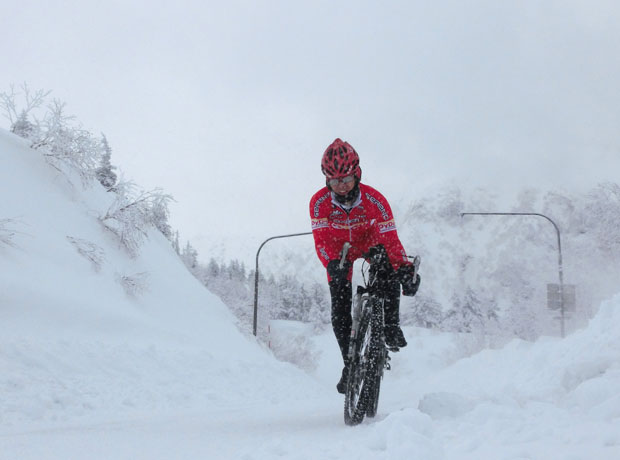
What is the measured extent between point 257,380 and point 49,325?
16.3 ft

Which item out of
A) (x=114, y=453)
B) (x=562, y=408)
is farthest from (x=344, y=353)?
(x=114, y=453)

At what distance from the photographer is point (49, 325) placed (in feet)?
26.3

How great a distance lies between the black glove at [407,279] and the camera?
4707mm

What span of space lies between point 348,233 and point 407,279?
0.69 metres

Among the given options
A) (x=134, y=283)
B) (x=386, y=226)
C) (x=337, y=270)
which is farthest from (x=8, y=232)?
(x=386, y=226)

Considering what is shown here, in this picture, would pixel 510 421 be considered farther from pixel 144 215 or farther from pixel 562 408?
pixel 144 215

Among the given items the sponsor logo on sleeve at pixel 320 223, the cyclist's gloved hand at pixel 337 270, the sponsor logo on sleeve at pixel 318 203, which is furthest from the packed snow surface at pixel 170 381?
the sponsor logo on sleeve at pixel 318 203

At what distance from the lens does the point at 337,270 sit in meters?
4.64

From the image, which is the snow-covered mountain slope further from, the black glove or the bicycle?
the black glove

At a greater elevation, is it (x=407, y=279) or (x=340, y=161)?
(x=340, y=161)

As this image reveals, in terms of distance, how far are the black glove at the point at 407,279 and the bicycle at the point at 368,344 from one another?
7 centimetres

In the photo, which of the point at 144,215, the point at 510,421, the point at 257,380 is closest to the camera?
the point at 510,421

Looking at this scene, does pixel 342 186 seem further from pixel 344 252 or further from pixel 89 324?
pixel 89 324

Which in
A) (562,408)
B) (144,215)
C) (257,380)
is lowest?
(257,380)
